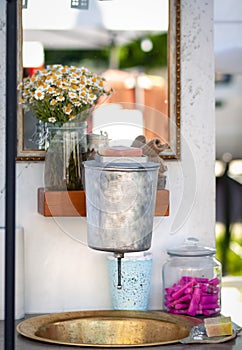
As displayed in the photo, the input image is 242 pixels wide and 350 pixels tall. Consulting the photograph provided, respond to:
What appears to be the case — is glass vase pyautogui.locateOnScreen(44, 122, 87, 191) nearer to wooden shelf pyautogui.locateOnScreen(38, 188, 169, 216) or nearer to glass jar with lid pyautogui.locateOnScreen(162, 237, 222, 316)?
wooden shelf pyautogui.locateOnScreen(38, 188, 169, 216)

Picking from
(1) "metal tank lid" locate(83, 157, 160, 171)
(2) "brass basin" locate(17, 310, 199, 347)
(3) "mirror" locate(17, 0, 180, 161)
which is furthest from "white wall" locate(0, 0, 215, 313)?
(1) "metal tank lid" locate(83, 157, 160, 171)

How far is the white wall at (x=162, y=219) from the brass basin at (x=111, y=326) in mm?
142

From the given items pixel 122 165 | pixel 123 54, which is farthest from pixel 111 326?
pixel 123 54

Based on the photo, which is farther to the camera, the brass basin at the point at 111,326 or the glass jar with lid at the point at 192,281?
the glass jar with lid at the point at 192,281

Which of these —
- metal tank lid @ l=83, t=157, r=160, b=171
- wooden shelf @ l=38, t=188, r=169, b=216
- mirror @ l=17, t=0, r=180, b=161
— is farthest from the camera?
mirror @ l=17, t=0, r=180, b=161

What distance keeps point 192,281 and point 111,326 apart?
0.26m

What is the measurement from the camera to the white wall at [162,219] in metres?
2.30

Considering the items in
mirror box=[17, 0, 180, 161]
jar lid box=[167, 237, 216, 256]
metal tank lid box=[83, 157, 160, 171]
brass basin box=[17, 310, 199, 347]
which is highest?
mirror box=[17, 0, 180, 161]

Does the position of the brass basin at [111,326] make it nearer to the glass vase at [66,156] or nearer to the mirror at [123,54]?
the glass vase at [66,156]

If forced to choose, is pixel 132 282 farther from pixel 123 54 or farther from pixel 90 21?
pixel 90 21

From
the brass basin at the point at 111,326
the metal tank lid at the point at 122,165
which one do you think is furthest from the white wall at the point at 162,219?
the metal tank lid at the point at 122,165

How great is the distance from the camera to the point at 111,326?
2.15m

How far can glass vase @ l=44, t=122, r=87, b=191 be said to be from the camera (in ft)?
7.19

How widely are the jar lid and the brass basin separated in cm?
18
